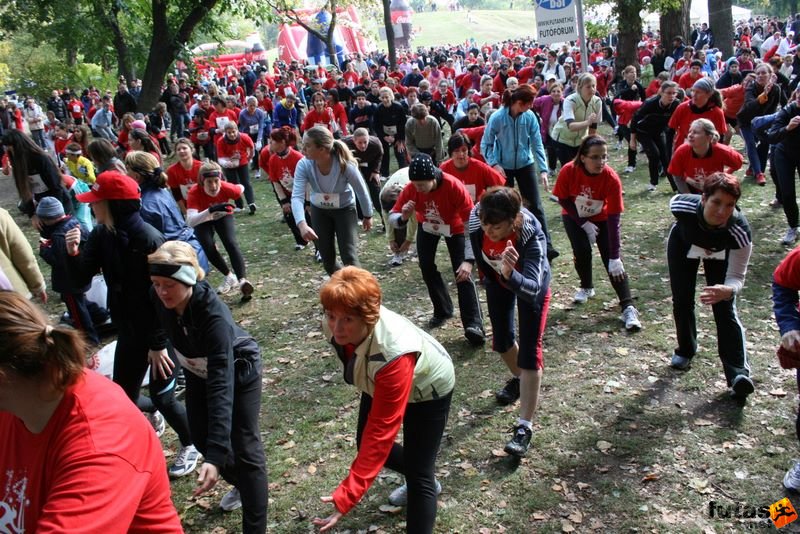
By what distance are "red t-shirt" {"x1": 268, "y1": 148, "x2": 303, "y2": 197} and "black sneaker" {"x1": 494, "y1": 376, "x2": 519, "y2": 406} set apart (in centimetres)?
531

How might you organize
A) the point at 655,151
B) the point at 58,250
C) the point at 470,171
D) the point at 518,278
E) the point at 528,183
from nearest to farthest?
1. the point at 518,278
2. the point at 58,250
3. the point at 470,171
4. the point at 528,183
5. the point at 655,151

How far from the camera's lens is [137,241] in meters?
4.40

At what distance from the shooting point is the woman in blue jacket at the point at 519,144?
8070 mm

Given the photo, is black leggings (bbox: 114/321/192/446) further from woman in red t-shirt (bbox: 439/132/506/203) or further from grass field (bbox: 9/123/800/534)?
woman in red t-shirt (bbox: 439/132/506/203)

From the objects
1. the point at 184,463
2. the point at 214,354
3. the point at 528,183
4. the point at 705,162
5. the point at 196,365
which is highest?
the point at 705,162

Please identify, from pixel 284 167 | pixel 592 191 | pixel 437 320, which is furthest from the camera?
pixel 284 167

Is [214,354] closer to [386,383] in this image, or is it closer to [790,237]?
[386,383]

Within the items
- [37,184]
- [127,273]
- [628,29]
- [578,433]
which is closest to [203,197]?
[37,184]

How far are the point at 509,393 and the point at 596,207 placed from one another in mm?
2115

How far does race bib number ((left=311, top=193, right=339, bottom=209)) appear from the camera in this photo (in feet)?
22.1

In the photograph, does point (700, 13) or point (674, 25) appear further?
point (700, 13)

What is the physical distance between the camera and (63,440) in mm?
1827

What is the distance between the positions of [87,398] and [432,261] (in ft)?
15.9

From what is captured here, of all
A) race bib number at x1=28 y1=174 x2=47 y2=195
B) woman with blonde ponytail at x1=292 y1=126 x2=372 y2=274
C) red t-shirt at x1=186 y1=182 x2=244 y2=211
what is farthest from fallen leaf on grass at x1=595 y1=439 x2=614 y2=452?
race bib number at x1=28 y1=174 x2=47 y2=195
